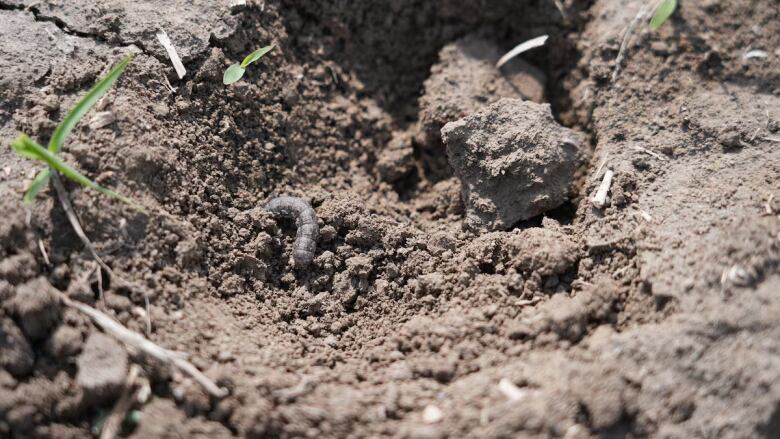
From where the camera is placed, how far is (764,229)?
2.75 metres

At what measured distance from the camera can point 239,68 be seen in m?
3.57

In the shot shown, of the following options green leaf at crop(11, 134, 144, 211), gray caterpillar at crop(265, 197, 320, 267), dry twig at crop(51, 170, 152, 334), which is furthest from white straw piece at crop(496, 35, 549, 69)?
dry twig at crop(51, 170, 152, 334)

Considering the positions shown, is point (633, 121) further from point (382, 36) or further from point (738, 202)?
point (382, 36)

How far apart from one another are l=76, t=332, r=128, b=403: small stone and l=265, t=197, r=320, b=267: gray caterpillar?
3.38 feet

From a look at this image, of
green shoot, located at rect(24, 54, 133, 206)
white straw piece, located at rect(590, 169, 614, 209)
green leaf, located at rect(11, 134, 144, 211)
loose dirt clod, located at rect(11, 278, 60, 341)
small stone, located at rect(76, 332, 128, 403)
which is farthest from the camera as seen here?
white straw piece, located at rect(590, 169, 614, 209)

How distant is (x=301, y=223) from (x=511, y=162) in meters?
1.20

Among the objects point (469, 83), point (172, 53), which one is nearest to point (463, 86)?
point (469, 83)

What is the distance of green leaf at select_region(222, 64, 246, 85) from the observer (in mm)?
3539

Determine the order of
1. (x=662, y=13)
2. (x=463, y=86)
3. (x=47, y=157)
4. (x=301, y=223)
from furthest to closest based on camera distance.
Result: (x=463, y=86) < (x=662, y=13) < (x=301, y=223) < (x=47, y=157)

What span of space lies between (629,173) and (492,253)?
875 mm

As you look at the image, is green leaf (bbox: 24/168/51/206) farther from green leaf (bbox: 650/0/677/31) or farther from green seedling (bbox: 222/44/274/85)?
green leaf (bbox: 650/0/677/31)

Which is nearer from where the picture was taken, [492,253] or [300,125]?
[492,253]

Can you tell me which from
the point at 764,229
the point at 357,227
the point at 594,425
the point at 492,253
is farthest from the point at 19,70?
the point at 764,229

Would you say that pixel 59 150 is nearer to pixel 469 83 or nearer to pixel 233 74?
pixel 233 74
